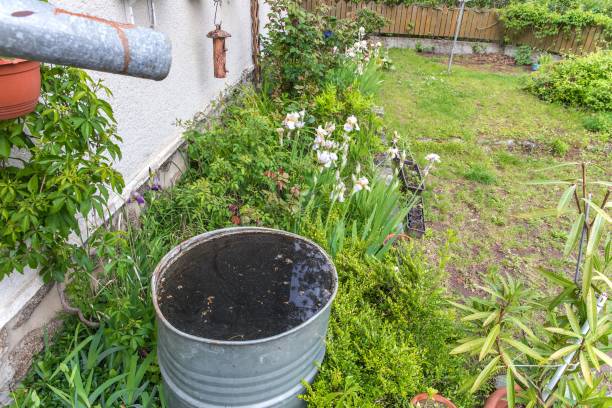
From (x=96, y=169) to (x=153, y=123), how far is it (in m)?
1.26

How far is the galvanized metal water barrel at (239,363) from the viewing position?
129 centimetres

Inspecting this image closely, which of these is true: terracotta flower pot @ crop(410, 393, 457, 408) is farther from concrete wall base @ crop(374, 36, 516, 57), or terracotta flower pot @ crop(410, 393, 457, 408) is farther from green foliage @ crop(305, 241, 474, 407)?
concrete wall base @ crop(374, 36, 516, 57)

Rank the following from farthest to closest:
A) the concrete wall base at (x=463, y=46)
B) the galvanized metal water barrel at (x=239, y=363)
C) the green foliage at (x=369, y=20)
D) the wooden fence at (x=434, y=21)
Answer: the concrete wall base at (x=463, y=46) → the wooden fence at (x=434, y=21) → the green foliage at (x=369, y=20) → the galvanized metal water barrel at (x=239, y=363)

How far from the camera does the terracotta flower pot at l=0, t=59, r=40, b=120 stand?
117cm

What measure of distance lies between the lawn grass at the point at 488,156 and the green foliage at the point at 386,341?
62cm

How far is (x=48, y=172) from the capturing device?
143 centimetres

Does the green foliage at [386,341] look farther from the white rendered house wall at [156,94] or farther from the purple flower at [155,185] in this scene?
the white rendered house wall at [156,94]

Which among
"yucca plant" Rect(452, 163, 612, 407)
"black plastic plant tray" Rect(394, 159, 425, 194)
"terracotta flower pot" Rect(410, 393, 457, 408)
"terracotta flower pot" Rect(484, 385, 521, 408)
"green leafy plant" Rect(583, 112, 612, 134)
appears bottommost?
"terracotta flower pot" Rect(484, 385, 521, 408)

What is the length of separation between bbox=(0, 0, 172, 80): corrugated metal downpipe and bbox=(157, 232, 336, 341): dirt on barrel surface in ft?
3.19

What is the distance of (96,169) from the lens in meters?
1.54

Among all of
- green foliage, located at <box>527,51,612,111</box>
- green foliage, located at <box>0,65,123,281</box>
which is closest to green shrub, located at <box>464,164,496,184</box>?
green foliage, located at <box>527,51,612,111</box>

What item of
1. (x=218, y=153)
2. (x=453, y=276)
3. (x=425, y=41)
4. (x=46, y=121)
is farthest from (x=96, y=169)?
(x=425, y=41)

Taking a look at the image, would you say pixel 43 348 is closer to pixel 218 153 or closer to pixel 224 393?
pixel 224 393

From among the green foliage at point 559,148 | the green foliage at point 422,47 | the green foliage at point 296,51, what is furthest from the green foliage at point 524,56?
the green foliage at point 296,51
